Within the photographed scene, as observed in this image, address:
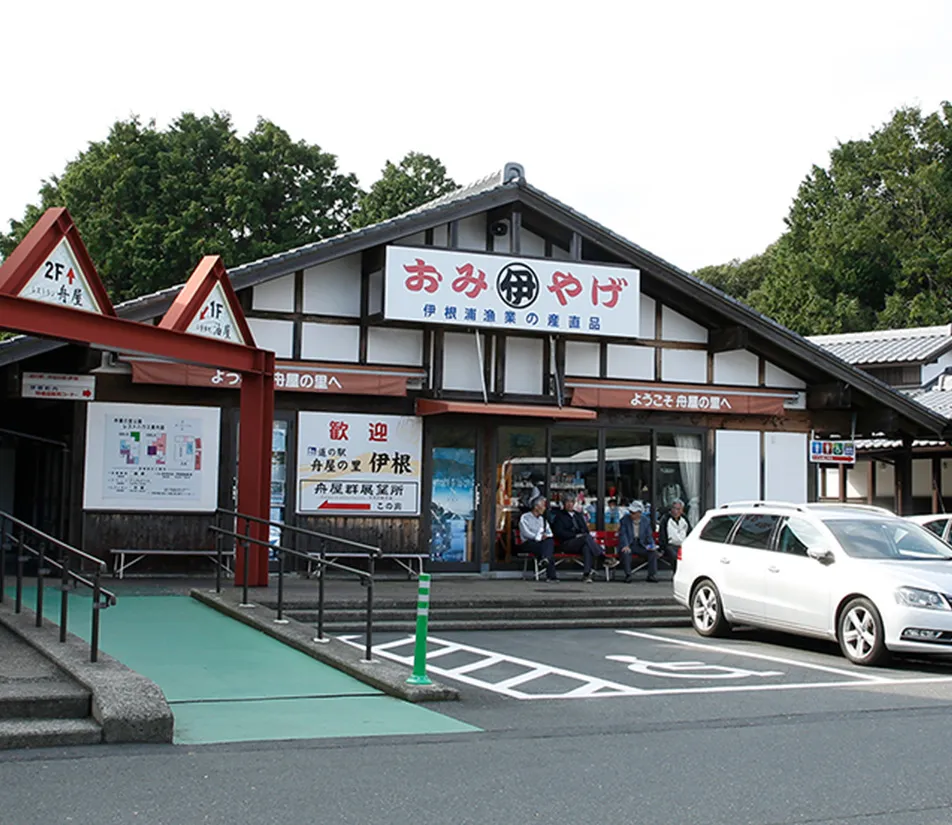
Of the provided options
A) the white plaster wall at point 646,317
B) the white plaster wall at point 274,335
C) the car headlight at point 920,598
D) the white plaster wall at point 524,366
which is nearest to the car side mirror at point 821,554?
the car headlight at point 920,598

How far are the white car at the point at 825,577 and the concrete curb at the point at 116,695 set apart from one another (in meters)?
6.94

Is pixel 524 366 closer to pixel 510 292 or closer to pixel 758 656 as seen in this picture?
pixel 510 292

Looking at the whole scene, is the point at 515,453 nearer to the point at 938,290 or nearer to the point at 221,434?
the point at 221,434

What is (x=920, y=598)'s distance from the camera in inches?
448

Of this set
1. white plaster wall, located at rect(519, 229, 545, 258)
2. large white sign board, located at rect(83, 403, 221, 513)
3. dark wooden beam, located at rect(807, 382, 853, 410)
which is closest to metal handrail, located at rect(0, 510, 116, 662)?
large white sign board, located at rect(83, 403, 221, 513)

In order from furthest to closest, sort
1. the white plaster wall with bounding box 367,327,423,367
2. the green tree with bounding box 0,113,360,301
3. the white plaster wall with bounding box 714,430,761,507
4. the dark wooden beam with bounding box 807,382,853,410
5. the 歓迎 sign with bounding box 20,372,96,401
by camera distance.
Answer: the green tree with bounding box 0,113,360,301, the white plaster wall with bounding box 714,430,761,507, the dark wooden beam with bounding box 807,382,853,410, the white plaster wall with bounding box 367,327,423,367, the 歓迎 sign with bounding box 20,372,96,401

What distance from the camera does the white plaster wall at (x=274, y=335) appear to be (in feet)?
56.9

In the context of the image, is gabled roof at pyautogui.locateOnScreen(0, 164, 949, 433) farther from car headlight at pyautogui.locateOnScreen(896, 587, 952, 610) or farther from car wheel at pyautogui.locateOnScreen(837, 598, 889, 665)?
car headlight at pyautogui.locateOnScreen(896, 587, 952, 610)

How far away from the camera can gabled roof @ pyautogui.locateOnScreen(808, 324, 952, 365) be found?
95.0ft

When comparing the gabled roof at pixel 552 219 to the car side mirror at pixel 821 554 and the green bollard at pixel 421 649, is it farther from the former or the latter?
the green bollard at pixel 421 649

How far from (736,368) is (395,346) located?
19.4ft

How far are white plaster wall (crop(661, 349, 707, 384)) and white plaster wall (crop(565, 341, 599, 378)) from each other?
47.6 inches

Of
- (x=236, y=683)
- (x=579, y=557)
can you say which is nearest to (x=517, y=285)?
(x=579, y=557)

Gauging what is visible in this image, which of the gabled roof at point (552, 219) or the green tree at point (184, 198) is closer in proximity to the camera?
the gabled roof at point (552, 219)
